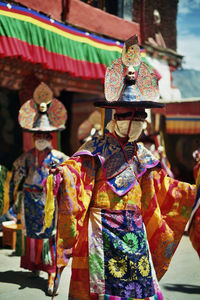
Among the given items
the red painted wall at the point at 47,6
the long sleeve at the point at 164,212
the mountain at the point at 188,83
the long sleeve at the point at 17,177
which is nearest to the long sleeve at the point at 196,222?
the long sleeve at the point at 164,212

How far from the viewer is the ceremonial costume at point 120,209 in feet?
9.68

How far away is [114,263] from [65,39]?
472 centimetres

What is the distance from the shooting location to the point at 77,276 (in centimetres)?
299

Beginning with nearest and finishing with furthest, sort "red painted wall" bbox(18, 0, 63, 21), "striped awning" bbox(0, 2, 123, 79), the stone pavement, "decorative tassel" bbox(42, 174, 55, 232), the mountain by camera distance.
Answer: "decorative tassel" bbox(42, 174, 55, 232) < the stone pavement < "striped awning" bbox(0, 2, 123, 79) < "red painted wall" bbox(18, 0, 63, 21) < the mountain

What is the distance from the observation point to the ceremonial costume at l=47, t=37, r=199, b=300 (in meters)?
2.95

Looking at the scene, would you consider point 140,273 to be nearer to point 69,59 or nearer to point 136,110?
point 136,110

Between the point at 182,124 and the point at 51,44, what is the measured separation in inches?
209

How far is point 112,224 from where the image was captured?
9.82 ft

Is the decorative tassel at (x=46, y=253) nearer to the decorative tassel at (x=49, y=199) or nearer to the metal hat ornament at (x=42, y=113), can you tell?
the metal hat ornament at (x=42, y=113)

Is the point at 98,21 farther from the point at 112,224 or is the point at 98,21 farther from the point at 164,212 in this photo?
the point at 112,224

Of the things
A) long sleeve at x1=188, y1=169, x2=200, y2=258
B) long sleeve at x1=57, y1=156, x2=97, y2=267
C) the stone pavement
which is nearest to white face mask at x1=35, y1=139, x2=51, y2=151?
the stone pavement

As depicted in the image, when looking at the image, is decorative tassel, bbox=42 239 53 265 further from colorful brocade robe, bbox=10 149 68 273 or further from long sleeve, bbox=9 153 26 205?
long sleeve, bbox=9 153 26 205

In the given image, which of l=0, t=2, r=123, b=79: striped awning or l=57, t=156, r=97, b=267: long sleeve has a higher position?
l=0, t=2, r=123, b=79: striped awning

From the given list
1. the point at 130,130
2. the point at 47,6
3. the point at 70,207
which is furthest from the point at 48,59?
the point at 70,207
